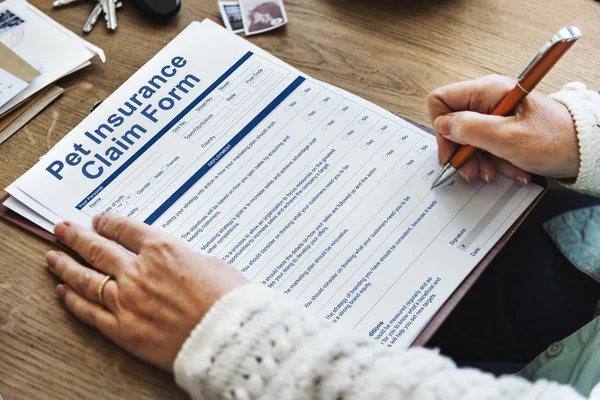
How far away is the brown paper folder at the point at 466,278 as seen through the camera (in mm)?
617


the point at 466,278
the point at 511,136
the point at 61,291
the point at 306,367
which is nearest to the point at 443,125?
the point at 511,136

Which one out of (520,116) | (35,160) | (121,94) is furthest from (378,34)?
(35,160)

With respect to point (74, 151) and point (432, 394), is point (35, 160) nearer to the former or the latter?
point (74, 151)

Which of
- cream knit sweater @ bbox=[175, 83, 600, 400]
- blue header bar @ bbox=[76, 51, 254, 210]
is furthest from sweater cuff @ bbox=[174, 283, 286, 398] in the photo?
blue header bar @ bbox=[76, 51, 254, 210]

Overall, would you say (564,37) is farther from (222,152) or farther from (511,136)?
(222,152)

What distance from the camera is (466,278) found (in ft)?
2.12

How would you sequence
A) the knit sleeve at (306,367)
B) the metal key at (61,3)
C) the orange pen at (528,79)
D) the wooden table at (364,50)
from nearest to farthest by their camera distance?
the knit sleeve at (306,367)
the orange pen at (528,79)
the wooden table at (364,50)
the metal key at (61,3)

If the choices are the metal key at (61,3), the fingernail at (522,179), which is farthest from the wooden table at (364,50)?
the fingernail at (522,179)

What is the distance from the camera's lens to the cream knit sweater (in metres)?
0.50

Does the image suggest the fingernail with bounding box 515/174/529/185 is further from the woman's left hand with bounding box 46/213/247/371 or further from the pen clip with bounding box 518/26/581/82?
the woman's left hand with bounding box 46/213/247/371

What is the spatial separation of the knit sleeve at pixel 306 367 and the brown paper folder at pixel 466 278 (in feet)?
0.28

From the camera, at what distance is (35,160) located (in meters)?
0.72

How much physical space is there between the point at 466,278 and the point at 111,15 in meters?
0.60

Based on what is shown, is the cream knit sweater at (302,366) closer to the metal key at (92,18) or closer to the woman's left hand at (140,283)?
the woman's left hand at (140,283)
